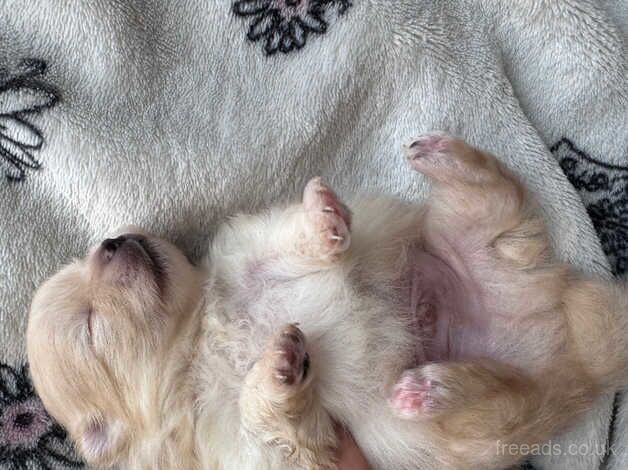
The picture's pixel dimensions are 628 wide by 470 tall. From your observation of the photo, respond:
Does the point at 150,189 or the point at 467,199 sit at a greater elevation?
the point at 467,199

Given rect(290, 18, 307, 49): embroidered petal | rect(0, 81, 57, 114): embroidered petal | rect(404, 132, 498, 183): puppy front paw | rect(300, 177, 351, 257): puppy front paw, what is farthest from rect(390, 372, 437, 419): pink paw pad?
rect(0, 81, 57, 114): embroidered petal

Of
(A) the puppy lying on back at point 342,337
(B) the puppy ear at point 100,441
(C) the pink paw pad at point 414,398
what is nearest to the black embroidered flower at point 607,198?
(A) the puppy lying on back at point 342,337

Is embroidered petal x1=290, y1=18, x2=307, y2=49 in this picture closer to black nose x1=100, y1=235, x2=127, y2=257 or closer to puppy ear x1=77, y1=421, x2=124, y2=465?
black nose x1=100, y1=235, x2=127, y2=257

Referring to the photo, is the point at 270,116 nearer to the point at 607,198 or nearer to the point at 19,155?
the point at 19,155

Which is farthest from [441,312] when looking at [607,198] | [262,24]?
[262,24]

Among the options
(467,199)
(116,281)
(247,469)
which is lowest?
(247,469)

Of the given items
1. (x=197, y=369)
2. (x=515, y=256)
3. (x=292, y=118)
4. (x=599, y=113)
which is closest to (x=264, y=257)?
(x=197, y=369)

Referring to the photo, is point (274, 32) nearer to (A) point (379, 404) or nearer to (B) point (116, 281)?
(B) point (116, 281)
